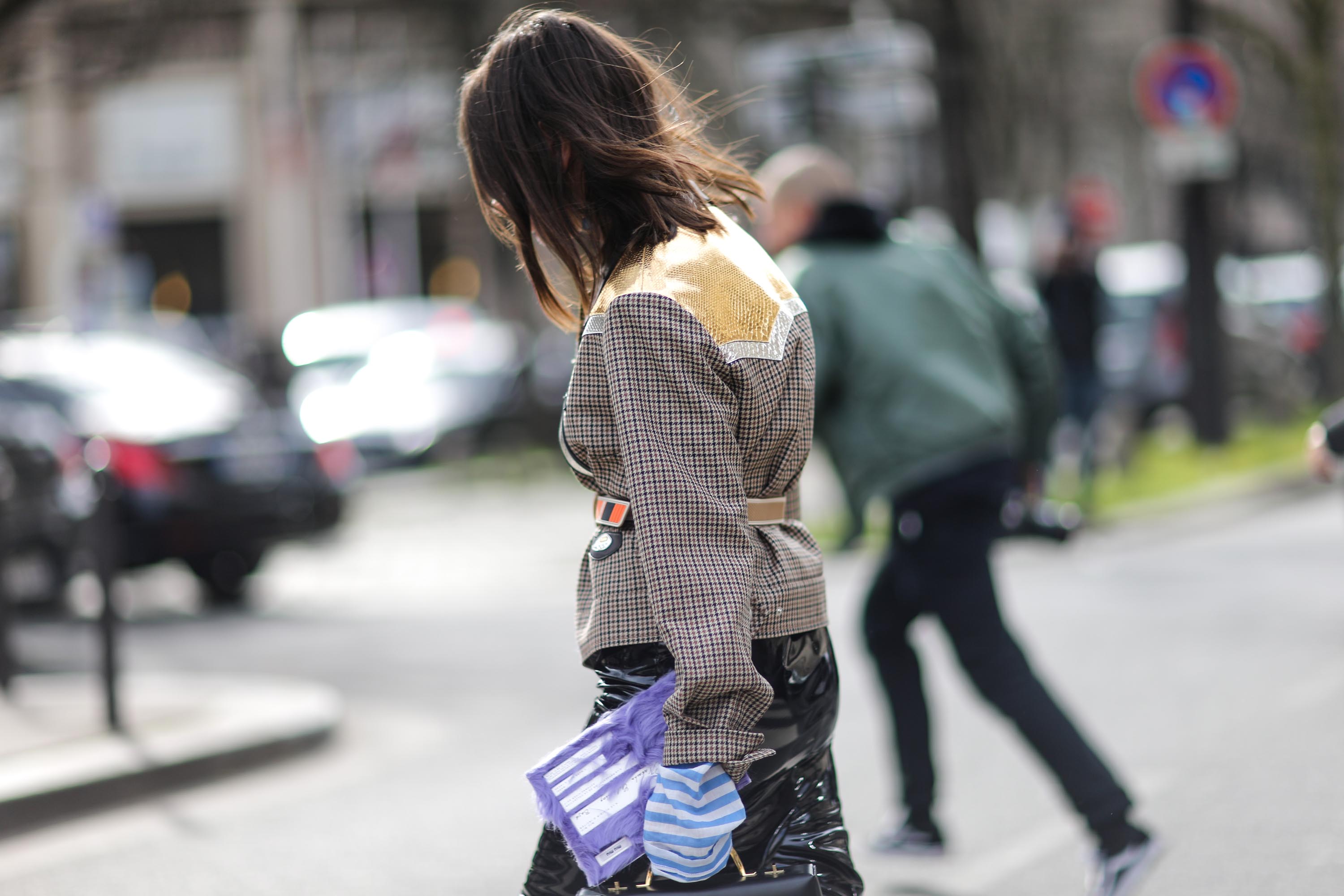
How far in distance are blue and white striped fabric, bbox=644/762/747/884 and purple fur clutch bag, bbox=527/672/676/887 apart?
0.04 meters

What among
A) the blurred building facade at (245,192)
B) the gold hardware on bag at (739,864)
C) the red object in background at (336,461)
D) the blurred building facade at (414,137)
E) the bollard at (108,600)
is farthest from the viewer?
the blurred building facade at (245,192)

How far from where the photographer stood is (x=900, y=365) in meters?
4.16

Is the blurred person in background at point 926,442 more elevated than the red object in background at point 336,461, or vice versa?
the blurred person in background at point 926,442

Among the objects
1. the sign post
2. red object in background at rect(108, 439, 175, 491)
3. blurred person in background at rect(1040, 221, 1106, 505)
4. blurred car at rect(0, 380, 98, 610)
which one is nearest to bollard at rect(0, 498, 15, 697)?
blurred car at rect(0, 380, 98, 610)

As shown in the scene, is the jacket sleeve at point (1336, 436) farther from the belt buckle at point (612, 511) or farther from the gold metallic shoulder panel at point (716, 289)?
the belt buckle at point (612, 511)

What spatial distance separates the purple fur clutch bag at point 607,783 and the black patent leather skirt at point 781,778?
0.05 metres

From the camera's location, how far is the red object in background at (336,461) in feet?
37.0

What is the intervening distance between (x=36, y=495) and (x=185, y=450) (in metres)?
0.87

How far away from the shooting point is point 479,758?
634cm

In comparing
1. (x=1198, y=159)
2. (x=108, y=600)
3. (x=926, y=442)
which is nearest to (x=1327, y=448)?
(x=926, y=442)

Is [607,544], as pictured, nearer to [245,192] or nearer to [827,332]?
[827,332]

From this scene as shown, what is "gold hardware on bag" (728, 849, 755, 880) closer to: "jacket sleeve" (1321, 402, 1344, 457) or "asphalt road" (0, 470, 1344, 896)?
"asphalt road" (0, 470, 1344, 896)

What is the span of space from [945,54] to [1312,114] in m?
5.27

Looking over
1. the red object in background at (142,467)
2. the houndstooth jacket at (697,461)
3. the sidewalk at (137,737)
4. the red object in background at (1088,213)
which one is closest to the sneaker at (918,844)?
the houndstooth jacket at (697,461)
